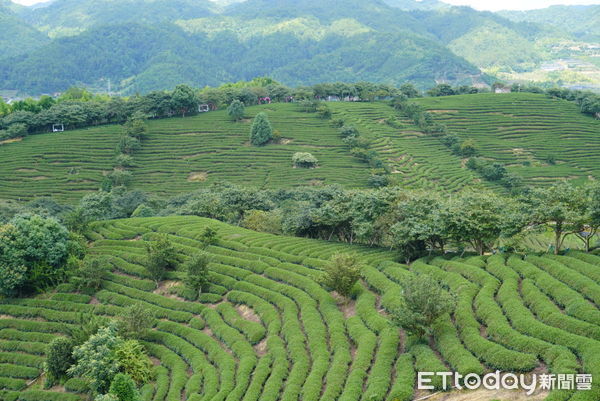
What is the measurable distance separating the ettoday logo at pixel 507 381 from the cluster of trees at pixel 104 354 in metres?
14.6

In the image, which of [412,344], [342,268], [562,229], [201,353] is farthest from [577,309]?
[201,353]

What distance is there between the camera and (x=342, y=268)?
35625mm

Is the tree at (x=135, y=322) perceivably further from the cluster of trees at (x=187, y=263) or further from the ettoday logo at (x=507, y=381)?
the ettoday logo at (x=507, y=381)

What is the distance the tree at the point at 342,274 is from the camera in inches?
1401

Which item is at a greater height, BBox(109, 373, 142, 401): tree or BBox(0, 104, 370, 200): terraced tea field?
BBox(109, 373, 142, 401): tree

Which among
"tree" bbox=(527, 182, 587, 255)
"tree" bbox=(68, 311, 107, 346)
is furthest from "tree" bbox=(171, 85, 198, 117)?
"tree" bbox=(527, 182, 587, 255)

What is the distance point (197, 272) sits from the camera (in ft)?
136

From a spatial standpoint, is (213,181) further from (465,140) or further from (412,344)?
(412,344)

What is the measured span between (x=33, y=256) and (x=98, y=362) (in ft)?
48.8

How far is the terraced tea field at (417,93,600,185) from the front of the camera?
92750 millimetres

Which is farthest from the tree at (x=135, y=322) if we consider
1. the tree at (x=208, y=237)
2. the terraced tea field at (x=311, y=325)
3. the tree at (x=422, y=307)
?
the tree at (x=422, y=307)

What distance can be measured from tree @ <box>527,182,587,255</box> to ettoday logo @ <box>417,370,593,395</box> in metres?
14.7

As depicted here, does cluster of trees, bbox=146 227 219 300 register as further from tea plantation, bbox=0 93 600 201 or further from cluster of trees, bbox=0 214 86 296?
tea plantation, bbox=0 93 600 201

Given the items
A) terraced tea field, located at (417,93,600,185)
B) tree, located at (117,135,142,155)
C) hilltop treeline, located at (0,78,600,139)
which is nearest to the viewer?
terraced tea field, located at (417,93,600,185)
